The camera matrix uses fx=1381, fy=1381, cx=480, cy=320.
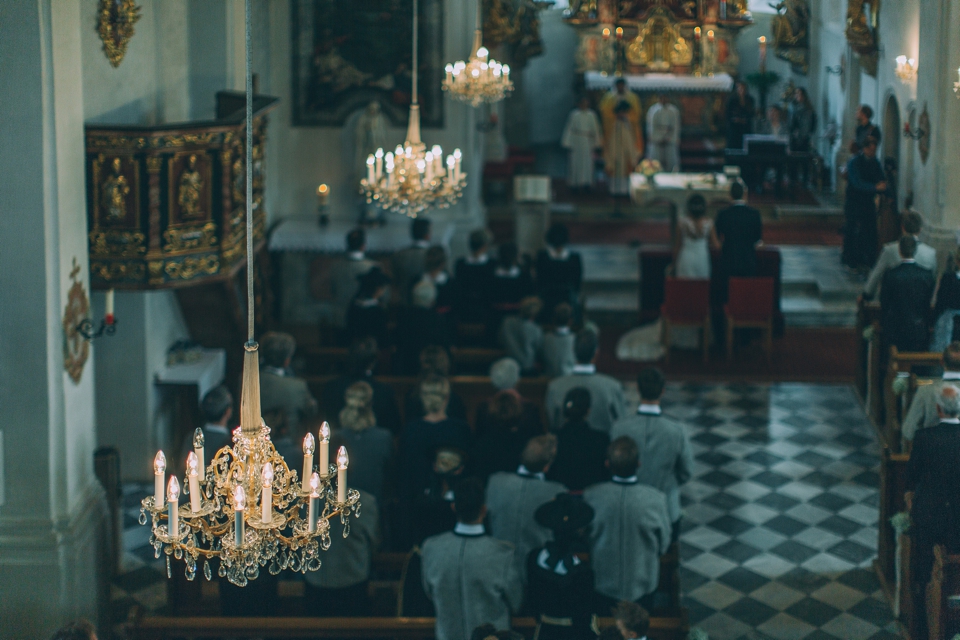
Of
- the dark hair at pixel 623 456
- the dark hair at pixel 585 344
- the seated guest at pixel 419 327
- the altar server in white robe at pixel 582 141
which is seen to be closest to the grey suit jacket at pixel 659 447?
the dark hair at pixel 585 344

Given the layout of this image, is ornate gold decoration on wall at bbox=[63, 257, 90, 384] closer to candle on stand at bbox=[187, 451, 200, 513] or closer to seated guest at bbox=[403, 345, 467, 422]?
seated guest at bbox=[403, 345, 467, 422]

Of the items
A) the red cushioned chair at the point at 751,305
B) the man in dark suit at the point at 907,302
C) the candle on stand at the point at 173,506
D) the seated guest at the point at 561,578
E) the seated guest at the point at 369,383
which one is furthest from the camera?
the red cushioned chair at the point at 751,305

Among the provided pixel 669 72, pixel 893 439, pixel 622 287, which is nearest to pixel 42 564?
pixel 893 439

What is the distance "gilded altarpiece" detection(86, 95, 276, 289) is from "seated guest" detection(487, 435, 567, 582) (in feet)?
10.5

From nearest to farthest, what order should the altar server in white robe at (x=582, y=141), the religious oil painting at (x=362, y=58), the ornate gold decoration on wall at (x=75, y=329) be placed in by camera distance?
the ornate gold decoration on wall at (x=75, y=329) < the religious oil painting at (x=362, y=58) < the altar server in white robe at (x=582, y=141)

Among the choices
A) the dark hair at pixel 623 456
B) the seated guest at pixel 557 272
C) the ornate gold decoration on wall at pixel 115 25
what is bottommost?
the dark hair at pixel 623 456

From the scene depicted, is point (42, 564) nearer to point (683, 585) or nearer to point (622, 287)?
point (683, 585)

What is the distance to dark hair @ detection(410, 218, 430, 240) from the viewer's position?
12.2 metres

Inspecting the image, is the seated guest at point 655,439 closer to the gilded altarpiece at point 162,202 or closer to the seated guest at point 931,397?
the seated guest at point 931,397

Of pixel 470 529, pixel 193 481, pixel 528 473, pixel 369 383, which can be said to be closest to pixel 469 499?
pixel 470 529

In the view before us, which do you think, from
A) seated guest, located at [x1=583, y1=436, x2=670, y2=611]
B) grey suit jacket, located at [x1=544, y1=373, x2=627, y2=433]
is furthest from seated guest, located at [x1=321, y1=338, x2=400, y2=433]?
seated guest, located at [x1=583, y1=436, x2=670, y2=611]

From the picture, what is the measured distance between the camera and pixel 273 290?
14.7 metres

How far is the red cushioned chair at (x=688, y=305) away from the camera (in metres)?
13.6

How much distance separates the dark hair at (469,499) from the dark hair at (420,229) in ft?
18.4
